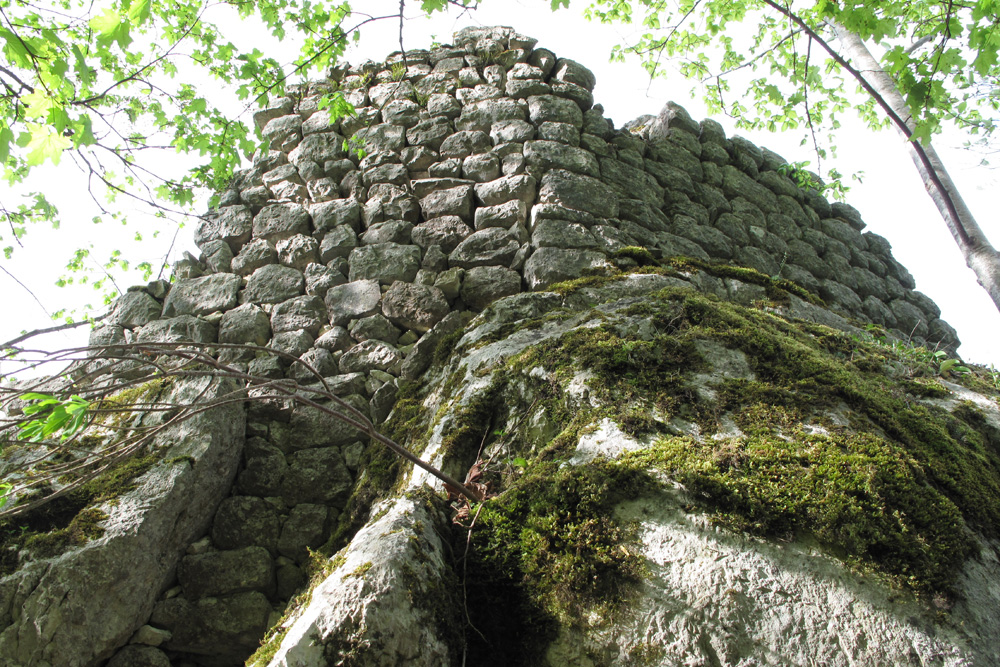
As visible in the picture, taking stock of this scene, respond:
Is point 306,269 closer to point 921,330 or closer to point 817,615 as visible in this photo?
point 817,615

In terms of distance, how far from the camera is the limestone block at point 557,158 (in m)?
4.04

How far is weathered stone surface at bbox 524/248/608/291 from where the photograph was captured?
347cm

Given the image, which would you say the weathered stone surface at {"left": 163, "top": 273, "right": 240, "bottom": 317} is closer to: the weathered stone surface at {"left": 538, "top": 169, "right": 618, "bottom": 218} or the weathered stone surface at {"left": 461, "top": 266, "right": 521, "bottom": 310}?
the weathered stone surface at {"left": 461, "top": 266, "right": 521, "bottom": 310}

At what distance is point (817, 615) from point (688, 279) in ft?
8.02

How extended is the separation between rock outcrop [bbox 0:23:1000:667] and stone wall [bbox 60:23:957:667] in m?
0.02

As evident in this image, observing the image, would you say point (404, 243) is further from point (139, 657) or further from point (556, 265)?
point (139, 657)

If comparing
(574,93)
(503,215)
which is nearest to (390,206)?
(503,215)

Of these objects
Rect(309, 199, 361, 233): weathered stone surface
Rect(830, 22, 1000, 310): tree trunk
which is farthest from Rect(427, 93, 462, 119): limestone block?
Rect(830, 22, 1000, 310): tree trunk

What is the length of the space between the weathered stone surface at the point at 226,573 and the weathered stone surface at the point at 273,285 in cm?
171

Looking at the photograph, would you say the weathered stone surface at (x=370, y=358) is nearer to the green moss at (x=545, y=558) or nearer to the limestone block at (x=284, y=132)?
the green moss at (x=545, y=558)

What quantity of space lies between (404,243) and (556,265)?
3.57 feet

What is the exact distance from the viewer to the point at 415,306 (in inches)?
141

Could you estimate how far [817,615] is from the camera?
1397mm

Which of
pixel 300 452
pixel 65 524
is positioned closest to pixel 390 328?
pixel 300 452
